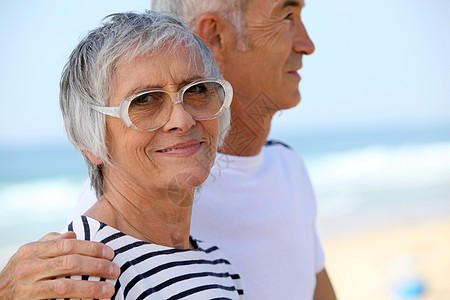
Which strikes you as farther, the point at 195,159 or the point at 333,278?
the point at 333,278

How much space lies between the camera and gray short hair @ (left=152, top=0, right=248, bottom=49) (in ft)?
7.91

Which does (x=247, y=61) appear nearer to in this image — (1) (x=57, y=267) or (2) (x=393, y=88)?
(1) (x=57, y=267)

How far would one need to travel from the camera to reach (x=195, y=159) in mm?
1581

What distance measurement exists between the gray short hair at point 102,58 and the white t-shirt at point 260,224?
570 millimetres

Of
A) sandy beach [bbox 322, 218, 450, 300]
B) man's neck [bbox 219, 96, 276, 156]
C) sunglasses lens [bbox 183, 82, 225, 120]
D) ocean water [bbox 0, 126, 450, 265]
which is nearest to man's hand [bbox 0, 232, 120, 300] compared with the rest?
sunglasses lens [bbox 183, 82, 225, 120]

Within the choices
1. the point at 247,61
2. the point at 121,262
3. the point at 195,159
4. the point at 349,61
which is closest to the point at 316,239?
the point at 247,61

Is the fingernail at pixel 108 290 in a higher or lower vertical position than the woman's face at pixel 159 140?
lower

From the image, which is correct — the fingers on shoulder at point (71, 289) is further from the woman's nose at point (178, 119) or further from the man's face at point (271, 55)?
the man's face at point (271, 55)

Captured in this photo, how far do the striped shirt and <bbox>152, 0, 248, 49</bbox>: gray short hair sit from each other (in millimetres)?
1252

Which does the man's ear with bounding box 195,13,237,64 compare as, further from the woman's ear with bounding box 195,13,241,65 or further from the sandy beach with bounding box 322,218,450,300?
the sandy beach with bounding box 322,218,450,300

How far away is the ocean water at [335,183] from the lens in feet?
40.2

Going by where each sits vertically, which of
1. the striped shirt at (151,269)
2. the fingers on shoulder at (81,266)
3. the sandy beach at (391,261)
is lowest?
the sandy beach at (391,261)

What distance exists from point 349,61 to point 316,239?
26.3 meters

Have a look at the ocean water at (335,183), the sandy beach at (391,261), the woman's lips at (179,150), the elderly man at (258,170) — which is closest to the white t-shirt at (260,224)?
the elderly man at (258,170)
